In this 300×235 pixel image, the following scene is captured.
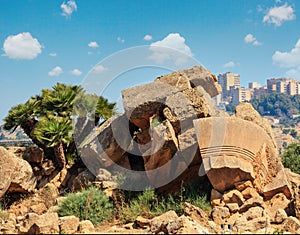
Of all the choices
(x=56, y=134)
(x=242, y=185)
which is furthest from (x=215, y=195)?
(x=56, y=134)

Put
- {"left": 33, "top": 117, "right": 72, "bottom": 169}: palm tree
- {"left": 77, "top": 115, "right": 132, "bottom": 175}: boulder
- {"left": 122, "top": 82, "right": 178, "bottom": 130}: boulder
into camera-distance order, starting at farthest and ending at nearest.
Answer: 1. {"left": 33, "top": 117, "right": 72, "bottom": 169}: palm tree
2. {"left": 77, "top": 115, "right": 132, "bottom": 175}: boulder
3. {"left": 122, "top": 82, "right": 178, "bottom": 130}: boulder

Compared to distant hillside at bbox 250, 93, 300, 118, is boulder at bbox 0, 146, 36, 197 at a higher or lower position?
lower

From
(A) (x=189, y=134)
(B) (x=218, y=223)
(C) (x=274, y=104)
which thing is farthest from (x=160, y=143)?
(C) (x=274, y=104)

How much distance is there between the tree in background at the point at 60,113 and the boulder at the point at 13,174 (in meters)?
1.63

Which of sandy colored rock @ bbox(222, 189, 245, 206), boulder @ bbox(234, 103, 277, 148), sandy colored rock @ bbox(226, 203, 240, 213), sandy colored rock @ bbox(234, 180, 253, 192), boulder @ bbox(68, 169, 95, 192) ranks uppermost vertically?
boulder @ bbox(234, 103, 277, 148)

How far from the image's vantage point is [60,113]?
12836 mm

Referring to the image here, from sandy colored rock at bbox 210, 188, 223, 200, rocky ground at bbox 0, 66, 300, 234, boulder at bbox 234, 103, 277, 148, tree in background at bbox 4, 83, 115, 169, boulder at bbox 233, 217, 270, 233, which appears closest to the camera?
boulder at bbox 233, 217, 270, 233

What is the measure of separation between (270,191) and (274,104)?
588 ft

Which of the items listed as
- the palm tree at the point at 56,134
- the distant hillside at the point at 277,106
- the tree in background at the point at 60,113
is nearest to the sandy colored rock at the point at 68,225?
the palm tree at the point at 56,134

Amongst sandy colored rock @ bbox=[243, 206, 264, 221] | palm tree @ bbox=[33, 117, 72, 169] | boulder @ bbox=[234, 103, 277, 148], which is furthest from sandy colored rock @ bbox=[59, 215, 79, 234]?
palm tree @ bbox=[33, 117, 72, 169]

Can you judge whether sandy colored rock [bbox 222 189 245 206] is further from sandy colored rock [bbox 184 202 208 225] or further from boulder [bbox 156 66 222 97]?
boulder [bbox 156 66 222 97]

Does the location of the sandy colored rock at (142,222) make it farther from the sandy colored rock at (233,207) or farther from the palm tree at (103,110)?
the palm tree at (103,110)

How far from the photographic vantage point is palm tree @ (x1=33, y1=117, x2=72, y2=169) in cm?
1177

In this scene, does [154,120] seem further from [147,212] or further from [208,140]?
[147,212]
